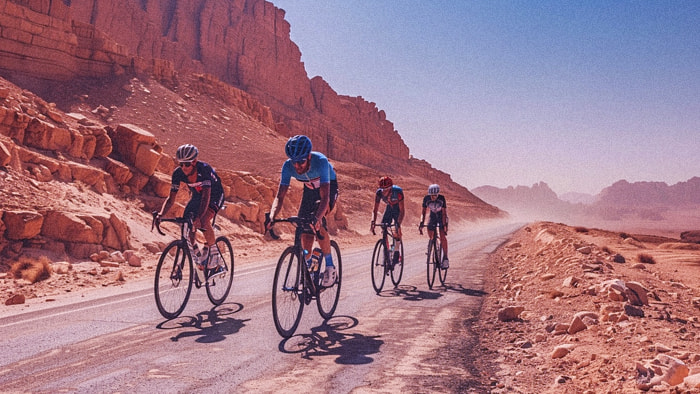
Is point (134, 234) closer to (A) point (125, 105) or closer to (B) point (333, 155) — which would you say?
(A) point (125, 105)

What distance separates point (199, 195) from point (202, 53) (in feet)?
364

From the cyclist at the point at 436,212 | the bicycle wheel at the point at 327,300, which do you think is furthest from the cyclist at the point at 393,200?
the bicycle wheel at the point at 327,300

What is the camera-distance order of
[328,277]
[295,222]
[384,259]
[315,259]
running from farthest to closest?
[384,259] → [328,277] → [315,259] → [295,222]

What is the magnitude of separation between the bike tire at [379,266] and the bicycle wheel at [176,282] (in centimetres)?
388

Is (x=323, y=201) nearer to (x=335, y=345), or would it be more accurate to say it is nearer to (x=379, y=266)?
(x=335, y=345)

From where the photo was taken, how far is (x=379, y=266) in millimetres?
9789

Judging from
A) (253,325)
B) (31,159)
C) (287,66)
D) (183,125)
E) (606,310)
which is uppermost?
(287,66)

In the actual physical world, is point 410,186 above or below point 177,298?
above

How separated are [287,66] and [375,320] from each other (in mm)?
129729

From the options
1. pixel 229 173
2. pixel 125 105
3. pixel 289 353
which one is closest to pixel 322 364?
pixel 289 353

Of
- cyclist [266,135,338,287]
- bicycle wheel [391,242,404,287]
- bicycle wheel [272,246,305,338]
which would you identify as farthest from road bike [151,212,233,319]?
bicycle wheel [391,242,404,287]

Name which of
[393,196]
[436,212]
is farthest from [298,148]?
[436,212]

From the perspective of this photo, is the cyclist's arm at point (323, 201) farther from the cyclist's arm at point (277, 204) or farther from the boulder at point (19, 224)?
the boulder at point (19, 224)

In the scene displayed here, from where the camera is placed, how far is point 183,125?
171 ft
